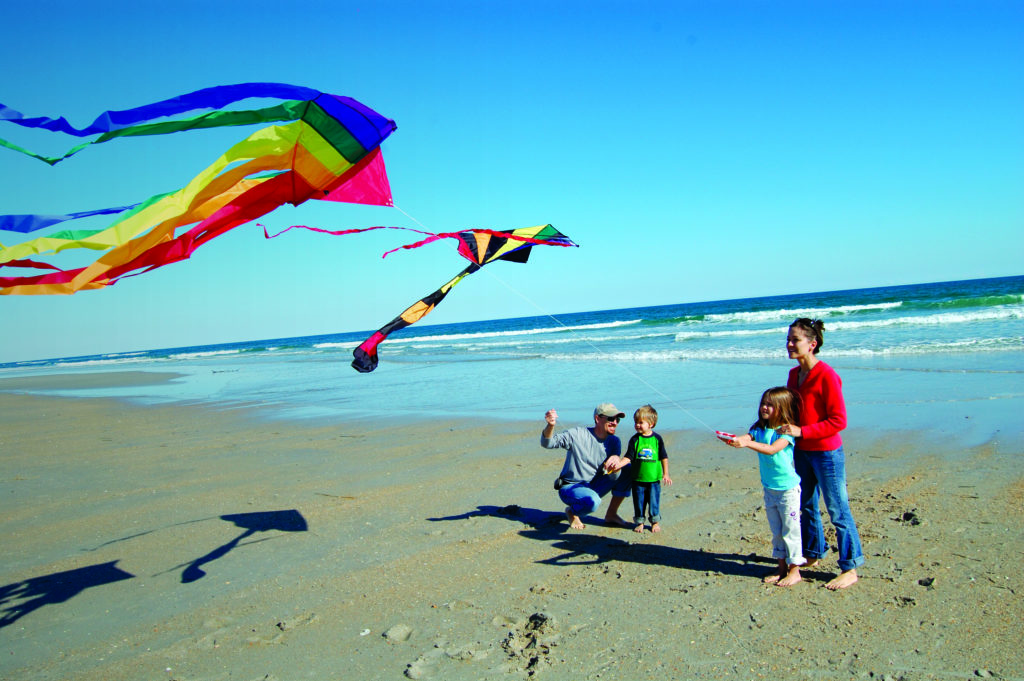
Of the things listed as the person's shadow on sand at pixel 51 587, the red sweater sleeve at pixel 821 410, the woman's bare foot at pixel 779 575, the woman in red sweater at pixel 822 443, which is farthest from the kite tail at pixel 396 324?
the woman's bare foot at pixel 779 575

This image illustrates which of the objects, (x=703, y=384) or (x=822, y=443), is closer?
(x=822, y=443)

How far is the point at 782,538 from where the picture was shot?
403cm

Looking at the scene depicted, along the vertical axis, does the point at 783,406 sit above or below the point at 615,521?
above

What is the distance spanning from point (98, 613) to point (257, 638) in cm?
126

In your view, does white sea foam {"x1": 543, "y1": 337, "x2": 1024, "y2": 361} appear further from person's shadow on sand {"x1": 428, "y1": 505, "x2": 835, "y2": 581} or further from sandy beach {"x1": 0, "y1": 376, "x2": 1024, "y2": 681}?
person's shadow on sand {"x1": 428, "y1": 505, "x2": 835, "y2": 581}

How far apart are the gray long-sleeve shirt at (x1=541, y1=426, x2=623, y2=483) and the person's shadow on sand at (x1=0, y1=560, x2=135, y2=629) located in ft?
10.9

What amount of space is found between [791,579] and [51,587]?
193 inches

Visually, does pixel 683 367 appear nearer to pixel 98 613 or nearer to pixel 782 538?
pixel 782 538

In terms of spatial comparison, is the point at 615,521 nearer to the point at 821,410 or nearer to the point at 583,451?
the point at 583,451

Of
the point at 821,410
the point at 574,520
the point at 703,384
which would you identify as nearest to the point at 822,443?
→ the point at 821,410

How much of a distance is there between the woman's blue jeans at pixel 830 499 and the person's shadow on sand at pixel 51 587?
4.62 metres

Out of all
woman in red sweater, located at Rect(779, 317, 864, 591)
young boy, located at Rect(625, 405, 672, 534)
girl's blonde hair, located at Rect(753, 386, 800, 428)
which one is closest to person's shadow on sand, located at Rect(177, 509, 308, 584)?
young boy, located at Rect(625, 405, 672, 534)

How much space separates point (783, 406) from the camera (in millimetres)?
3949

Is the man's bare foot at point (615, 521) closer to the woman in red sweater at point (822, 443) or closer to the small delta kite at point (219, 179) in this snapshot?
the woman in red sweater at point (822, 443)
